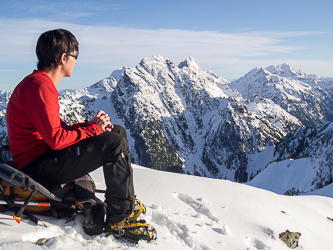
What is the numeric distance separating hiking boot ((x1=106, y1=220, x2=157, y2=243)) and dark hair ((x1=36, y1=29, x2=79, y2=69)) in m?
3.08

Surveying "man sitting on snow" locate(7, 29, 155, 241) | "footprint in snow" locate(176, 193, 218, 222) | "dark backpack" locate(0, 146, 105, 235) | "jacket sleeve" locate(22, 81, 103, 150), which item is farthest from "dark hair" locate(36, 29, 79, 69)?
"footprint in snow" locate(176, 193, 218, 222)

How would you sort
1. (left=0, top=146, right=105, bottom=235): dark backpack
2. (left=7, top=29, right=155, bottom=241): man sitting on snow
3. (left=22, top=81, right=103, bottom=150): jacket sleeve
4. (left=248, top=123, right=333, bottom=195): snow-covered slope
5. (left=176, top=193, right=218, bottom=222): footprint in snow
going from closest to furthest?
(left=22, top=81, right=103, bottom=150): jacket sleeve
(left=7, top=29, right=155, bottom=241): man sitting on snow
(left=0, top=146, right=105, bottom=235): dark backpack
(left=176, top=193, right=218, bottom=222): footprint in snow
(left=248, top=123, right=333, bottom=195): snow-covered slope

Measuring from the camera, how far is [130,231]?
4383 mm

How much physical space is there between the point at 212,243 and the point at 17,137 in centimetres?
440

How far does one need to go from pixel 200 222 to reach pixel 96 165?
3.17m

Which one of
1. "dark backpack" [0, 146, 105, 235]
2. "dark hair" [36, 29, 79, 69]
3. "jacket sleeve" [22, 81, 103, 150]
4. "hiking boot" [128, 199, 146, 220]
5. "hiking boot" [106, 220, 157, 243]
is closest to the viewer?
"jacket sleeve" [22, 81, 103, 150]

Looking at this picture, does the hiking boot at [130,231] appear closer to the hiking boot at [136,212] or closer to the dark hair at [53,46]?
the hiking boot at [136,212]

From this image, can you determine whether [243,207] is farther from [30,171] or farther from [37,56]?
[37,56]

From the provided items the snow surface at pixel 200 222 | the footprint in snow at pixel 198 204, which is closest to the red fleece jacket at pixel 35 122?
the snow surface at pixel 200 222

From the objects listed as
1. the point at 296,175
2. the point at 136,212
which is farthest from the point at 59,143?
the point at 296,175

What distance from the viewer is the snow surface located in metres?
4.10

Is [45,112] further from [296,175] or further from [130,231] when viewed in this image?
[296,175]

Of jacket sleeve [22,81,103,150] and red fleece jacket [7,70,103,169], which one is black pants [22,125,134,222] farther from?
jacket sleeve [22,81,103,150]

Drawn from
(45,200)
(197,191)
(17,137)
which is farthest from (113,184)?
(197,191)
